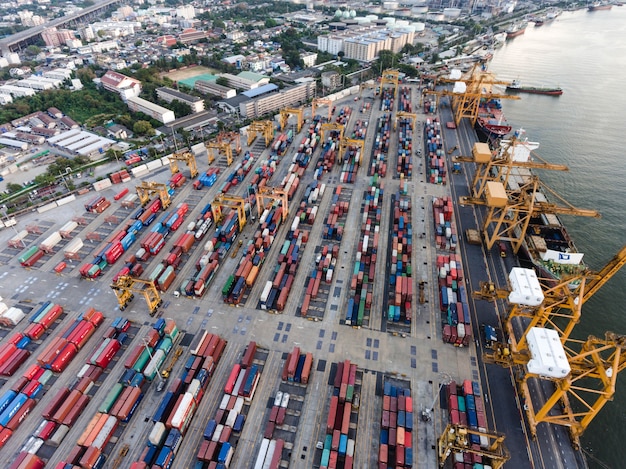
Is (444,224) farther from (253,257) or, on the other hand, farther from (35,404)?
(35,404)

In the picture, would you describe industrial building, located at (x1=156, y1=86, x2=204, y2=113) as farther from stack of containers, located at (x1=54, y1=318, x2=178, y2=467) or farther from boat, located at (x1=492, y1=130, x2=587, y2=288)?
boat, located at (x1=492, y1=130, x2=587, y2=288)

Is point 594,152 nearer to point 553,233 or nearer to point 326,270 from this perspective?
point 553,233

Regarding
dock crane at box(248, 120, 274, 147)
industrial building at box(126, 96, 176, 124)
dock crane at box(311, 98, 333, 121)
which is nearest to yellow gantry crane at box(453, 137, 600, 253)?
dock crane at box(311, 98, 333, 121)

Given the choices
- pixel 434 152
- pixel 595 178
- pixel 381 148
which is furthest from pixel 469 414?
pixel 595 178

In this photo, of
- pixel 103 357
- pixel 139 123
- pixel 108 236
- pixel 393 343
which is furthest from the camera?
pixel 139 123

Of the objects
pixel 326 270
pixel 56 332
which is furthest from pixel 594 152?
pixel 56 332

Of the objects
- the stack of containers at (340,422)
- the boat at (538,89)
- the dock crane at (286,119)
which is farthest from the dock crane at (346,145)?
the boat at (538,89)

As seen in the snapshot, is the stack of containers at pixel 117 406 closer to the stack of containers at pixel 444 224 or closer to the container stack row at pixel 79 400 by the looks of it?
the container stack row at pixel 79 400

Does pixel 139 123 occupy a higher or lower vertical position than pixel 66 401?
higher
